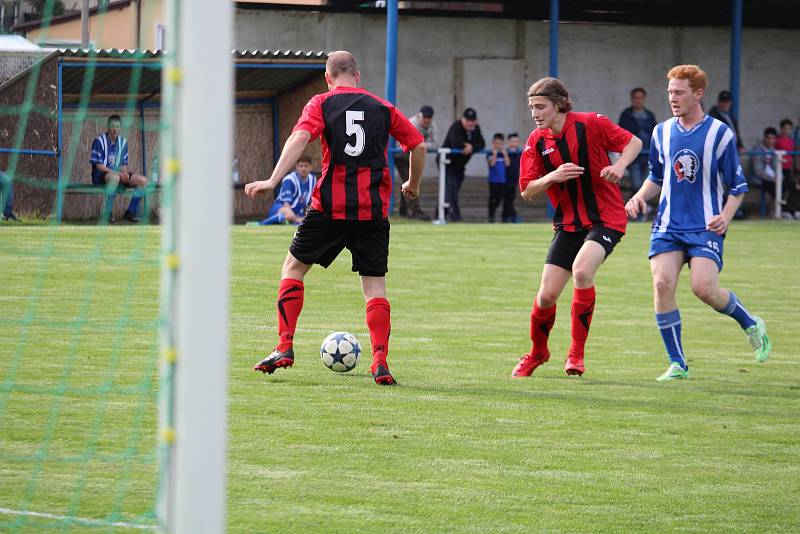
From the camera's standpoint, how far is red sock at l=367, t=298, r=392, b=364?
7586 mm

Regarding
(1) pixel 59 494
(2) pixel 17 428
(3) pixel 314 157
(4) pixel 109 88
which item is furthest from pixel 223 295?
(3) pixel 314 157

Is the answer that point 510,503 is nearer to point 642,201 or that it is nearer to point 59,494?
point 59,494

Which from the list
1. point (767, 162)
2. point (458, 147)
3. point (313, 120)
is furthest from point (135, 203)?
point (767, 162)

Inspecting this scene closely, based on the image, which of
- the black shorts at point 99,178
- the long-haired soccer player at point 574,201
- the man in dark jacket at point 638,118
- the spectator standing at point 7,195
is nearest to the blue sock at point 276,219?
the black shorts at point 99,178

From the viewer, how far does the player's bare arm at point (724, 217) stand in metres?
7.92

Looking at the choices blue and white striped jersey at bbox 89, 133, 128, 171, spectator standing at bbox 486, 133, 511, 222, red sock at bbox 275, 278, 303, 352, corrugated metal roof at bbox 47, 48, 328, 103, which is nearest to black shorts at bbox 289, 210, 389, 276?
red sock at bbox 275, 278, 303, 352

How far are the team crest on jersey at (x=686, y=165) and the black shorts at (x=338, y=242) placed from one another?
6.06 ft

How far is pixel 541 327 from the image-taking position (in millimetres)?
8219

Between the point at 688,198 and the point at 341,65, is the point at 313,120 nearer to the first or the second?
the point at 341,65

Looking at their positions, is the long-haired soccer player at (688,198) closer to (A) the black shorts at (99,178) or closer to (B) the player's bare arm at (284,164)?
(B) the player's bare arm at (284,164)

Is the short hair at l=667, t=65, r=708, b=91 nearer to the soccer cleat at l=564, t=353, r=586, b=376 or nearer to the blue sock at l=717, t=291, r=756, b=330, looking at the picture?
the blue sock at l=717, t=291, r=756, b=330

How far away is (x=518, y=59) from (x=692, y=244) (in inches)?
795

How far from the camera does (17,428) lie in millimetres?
5812

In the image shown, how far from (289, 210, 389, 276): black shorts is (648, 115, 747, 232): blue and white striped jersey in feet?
5.88
